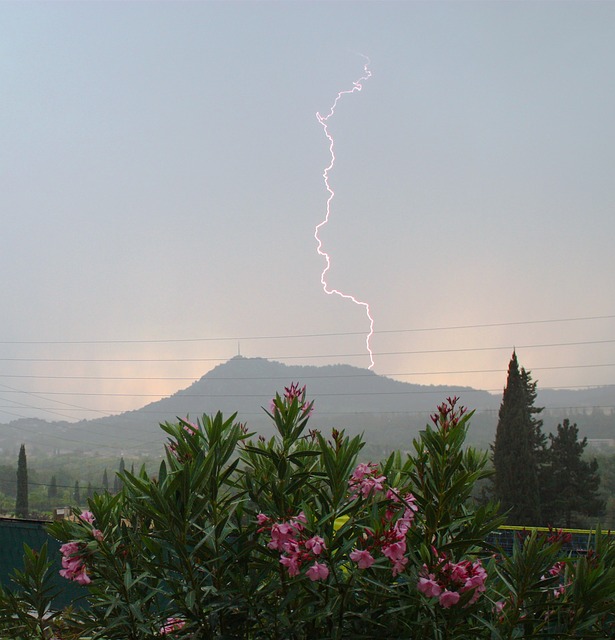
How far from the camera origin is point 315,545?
61.6 inches

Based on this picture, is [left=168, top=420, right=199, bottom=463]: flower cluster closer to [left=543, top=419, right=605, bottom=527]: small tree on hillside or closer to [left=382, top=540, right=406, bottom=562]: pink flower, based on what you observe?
[left=382, top=540, right=406, bottom=562]: pink flower

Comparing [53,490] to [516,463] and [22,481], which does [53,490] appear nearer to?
[22,481]

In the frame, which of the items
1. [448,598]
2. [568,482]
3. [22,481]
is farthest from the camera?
[22,481]

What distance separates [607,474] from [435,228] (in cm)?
2519

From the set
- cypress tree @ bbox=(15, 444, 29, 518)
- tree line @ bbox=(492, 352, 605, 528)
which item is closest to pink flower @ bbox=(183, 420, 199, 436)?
tree line @ bbox=(492, 352, 605, 528)

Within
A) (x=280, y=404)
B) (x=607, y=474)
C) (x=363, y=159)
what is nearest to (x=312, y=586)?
(x=280, y=404)

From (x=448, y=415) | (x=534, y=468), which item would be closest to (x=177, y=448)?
(x=448, y=415)

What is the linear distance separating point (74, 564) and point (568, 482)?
2629 cm

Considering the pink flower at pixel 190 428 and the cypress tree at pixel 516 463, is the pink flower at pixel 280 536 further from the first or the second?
the cypress tree at pixel 516 463

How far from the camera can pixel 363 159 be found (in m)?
54.6

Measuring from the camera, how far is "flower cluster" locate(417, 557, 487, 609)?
1540 mm

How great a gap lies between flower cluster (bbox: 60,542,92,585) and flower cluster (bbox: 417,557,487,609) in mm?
898

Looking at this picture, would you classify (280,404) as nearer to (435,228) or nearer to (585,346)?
(435,228)

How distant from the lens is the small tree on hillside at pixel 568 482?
81.4 ft
